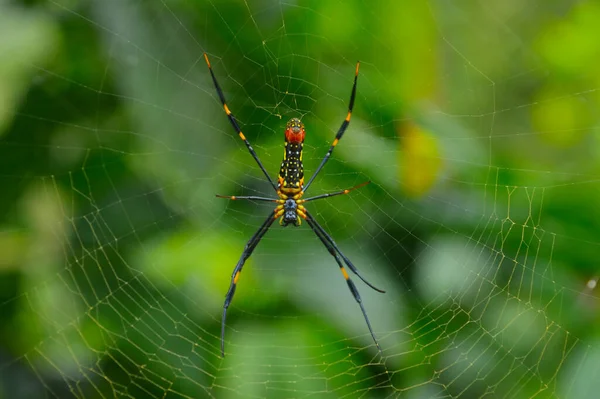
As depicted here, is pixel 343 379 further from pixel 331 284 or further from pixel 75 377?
pixel 75 377

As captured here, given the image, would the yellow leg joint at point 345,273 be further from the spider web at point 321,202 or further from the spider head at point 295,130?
the spider head at point 295,130

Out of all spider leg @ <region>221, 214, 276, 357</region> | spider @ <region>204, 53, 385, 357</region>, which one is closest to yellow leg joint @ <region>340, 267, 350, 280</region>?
spider @ <region>204, 53, 385, 357</region>

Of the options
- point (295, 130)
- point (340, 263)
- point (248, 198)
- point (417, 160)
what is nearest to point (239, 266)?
point (248, 198)

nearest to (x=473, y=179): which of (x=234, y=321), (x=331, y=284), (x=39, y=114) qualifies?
(x=331, y=284)

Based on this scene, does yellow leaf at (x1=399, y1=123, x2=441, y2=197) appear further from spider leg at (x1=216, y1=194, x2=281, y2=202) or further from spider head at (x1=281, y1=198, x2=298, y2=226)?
spider head at (x1=281, y1=198, x2=298, y2=226)

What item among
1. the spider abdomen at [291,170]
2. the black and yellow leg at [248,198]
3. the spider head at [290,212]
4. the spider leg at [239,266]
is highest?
the spider abdomen at [291,170]

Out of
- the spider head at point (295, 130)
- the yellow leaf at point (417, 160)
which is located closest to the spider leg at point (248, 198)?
the spider head at point (295, 130)

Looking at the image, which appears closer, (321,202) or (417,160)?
(417,160)

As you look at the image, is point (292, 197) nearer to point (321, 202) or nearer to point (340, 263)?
point (321, 202)
